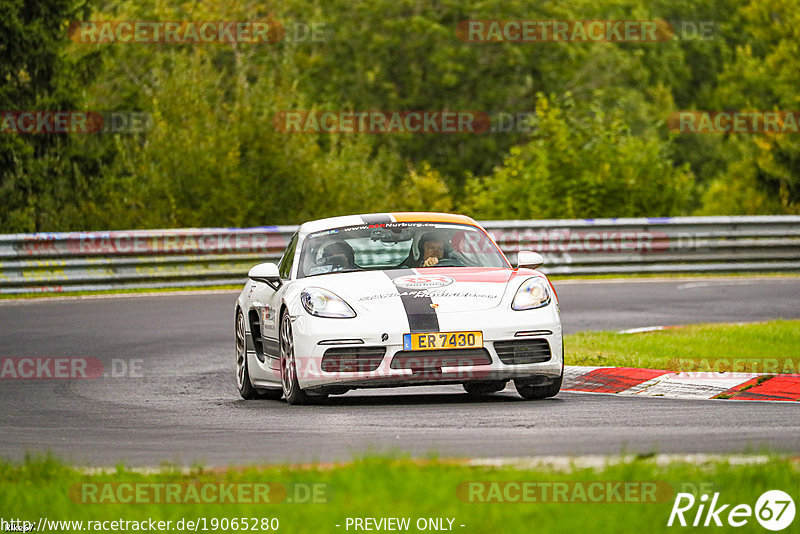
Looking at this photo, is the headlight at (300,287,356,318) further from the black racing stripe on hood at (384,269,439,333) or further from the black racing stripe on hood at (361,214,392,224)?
the black racing stripe on hood at (361,214,392,224)

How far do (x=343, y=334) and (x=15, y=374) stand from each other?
476 centimetres

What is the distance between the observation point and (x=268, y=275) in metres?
11.1

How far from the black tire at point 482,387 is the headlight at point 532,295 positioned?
3.43 ft

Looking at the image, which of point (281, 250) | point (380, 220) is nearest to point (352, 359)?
point (380, 220)

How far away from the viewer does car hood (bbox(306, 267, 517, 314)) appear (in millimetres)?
10078

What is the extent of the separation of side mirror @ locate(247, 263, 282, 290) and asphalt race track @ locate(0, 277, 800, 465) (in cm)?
90

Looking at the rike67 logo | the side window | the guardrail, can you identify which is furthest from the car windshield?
the guardrail

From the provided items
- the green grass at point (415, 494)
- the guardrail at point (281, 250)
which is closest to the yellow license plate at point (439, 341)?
the green grass at point (415, 494)

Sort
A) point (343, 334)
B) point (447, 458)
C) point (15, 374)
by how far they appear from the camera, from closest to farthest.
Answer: point (447, 458) < point (343, 334) < point (15, 374)

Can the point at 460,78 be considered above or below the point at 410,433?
above

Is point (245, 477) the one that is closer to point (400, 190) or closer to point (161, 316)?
point (161, 316)

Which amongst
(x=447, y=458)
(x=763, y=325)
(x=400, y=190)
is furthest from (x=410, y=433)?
(x=400, y=190)

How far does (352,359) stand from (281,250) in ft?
49.7

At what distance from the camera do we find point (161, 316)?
19.4 metres
